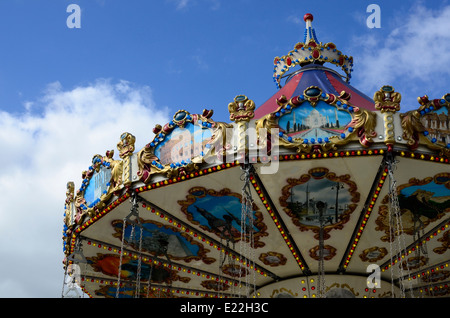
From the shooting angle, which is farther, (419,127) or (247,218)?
(247,218)

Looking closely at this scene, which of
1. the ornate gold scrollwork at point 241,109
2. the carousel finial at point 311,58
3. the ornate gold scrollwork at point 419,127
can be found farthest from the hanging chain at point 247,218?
the carousel finial at point 311,58

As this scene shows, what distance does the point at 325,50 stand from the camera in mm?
14930

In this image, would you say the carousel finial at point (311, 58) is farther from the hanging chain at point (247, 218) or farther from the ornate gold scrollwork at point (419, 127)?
the ornate gold scrollwork at point (419, 127)

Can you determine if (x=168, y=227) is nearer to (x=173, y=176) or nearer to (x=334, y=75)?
(x=173, y=176)

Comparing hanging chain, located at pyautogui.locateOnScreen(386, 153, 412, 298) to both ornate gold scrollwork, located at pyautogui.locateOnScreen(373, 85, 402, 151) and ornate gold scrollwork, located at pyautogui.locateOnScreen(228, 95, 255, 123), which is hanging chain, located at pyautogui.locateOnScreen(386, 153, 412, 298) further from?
ornate gold scrollwork, located at pyautogui.locateOnScreen(228, 95, 255, 123)

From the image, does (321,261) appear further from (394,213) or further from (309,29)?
(309,29)

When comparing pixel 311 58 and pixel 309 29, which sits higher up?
pixel 309 29

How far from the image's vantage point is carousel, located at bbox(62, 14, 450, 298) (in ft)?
34.1

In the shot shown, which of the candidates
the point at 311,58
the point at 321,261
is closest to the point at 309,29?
the point at 311,58

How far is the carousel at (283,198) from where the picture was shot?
10.4m

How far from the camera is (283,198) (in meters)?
12.0

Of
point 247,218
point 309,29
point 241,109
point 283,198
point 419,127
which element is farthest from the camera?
point 309,29

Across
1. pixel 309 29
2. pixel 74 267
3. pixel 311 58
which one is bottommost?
pixel 74 267
